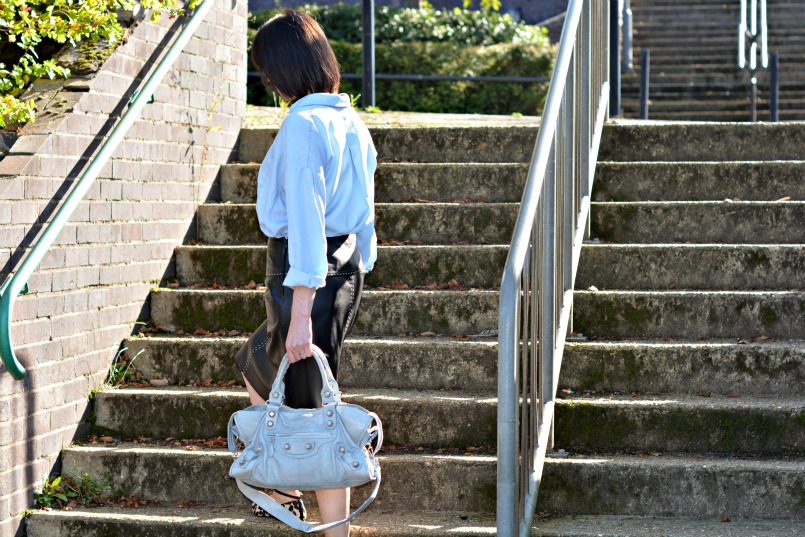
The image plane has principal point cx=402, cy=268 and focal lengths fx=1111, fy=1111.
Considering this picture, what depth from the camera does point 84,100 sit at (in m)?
4.46

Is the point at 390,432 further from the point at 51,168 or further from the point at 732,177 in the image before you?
the point at 732,177

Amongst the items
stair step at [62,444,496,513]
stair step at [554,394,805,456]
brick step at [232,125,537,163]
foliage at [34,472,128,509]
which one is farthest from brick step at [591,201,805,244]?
foliage at [34,472,128,509]

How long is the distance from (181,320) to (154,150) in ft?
2.52

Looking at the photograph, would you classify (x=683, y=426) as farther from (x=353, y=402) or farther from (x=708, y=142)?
(x=708, y=142)

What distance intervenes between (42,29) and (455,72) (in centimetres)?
704

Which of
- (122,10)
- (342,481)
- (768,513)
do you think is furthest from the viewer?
(122,10)

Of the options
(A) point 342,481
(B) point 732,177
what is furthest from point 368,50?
(A) point 342,481

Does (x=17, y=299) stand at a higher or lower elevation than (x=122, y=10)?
lower

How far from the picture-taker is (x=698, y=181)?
17.2 feet

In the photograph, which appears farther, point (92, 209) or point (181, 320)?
point (181, 320)

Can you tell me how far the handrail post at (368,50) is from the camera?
728 cm

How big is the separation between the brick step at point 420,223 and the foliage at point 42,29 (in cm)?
104

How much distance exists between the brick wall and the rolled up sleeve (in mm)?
1332

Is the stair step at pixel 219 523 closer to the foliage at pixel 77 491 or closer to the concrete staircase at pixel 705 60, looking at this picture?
the foliage at pixel 77 491
